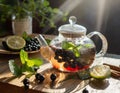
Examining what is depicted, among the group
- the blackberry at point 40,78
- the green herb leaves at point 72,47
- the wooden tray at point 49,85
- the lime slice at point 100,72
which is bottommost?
the wooden tray at point 49,85

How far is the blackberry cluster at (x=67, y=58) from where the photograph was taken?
0.92m

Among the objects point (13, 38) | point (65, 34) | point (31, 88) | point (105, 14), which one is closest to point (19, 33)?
point (13, 38)

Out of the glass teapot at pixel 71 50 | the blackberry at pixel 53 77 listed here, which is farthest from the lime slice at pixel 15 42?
the blackberry at pixel 53 77

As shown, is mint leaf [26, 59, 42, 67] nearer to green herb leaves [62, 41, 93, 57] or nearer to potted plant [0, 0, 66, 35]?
green herb leaves [62, 41, 93, 57]

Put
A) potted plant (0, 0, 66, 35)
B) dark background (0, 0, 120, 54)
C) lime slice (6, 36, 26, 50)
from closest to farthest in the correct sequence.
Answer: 1. lime slice (6, 36, 26, 50)
2. potted plant (0, 0, 66, 35)
3. dark background (0, 0, 120, 54)

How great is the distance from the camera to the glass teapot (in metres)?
0.92

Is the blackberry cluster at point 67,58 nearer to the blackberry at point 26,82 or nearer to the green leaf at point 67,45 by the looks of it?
the green leaf at point 67,45

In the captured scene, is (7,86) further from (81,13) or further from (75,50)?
(81,13)

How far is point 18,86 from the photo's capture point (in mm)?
870

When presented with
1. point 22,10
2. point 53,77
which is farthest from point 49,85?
point 22,10

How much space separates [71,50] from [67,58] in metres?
0.03

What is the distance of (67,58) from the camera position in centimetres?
92

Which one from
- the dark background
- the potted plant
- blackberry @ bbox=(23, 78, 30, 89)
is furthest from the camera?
the dark background

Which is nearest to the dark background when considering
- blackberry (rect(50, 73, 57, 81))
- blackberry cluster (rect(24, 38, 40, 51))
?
blackberry cluster (rect(24, 38, 40, 51))
